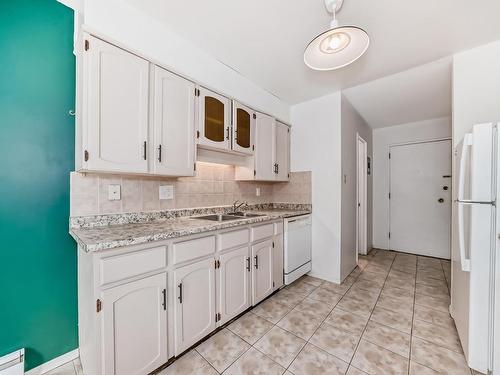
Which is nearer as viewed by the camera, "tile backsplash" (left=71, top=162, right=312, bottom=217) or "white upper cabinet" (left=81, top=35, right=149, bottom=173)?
"white upper cabinet" (left=81, top=35, right=149, bottom=173)

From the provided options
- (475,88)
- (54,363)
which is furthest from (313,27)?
(54,363)

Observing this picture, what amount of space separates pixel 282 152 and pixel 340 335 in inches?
81.9

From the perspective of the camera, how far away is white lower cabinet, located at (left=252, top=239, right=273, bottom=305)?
79.3 inches

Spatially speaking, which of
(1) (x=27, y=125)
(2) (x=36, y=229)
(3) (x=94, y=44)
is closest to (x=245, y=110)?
(3) (x=94, y=44)

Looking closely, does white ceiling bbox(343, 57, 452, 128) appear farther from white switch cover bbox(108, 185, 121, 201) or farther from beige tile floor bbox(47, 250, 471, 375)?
white switch cover bbox(108, 185, 121, 201)

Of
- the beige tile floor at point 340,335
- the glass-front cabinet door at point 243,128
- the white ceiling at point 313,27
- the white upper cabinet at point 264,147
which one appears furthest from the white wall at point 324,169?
the glass-front cabinet door at point 243,128

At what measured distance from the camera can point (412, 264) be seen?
3.32 metres

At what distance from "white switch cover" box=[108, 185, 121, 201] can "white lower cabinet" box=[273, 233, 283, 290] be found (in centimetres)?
149

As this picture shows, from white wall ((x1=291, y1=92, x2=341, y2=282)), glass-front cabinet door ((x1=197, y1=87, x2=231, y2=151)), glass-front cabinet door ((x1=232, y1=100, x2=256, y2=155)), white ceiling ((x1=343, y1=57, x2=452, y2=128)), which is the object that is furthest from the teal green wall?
white ceiling ((x1=343, y1=57, x2=452, y2=128))

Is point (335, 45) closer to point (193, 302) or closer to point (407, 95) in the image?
point (193, 302)

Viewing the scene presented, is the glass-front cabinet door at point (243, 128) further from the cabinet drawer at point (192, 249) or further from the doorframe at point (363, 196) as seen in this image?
the doorframe at point (363, 196)

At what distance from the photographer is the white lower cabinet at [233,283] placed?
1.70 m

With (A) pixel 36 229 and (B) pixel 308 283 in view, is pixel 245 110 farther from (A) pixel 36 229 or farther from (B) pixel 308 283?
(B) pixel 308 283

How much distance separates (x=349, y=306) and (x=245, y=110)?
228 cm
